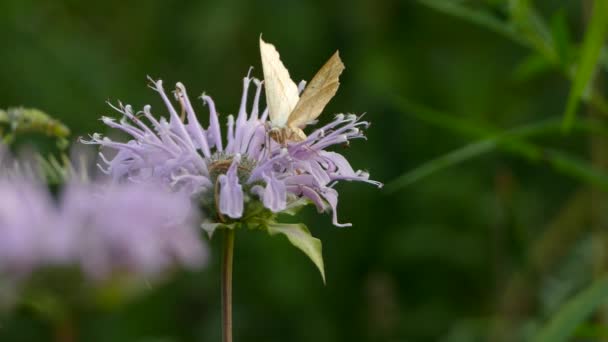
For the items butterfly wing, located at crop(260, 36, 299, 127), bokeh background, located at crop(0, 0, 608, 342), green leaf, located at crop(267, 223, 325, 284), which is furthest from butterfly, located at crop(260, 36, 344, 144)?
bokeh background, located at crop(0, 0, 608, 342)

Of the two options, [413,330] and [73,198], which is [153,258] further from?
[413,330]

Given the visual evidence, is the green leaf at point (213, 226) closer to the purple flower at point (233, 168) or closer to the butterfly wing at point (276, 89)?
the purple flower at point (233, 168)

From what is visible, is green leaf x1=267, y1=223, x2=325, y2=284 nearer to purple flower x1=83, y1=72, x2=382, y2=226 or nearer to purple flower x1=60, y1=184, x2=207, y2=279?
purple flower x1=83, y1=72, x2=382, y2=226

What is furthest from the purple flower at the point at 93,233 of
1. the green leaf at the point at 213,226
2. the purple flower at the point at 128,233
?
the green leaf at the point at 213,226

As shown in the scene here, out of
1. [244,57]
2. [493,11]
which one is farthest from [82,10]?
[493,11]

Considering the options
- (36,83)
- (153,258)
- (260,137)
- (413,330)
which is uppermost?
(36,83)
